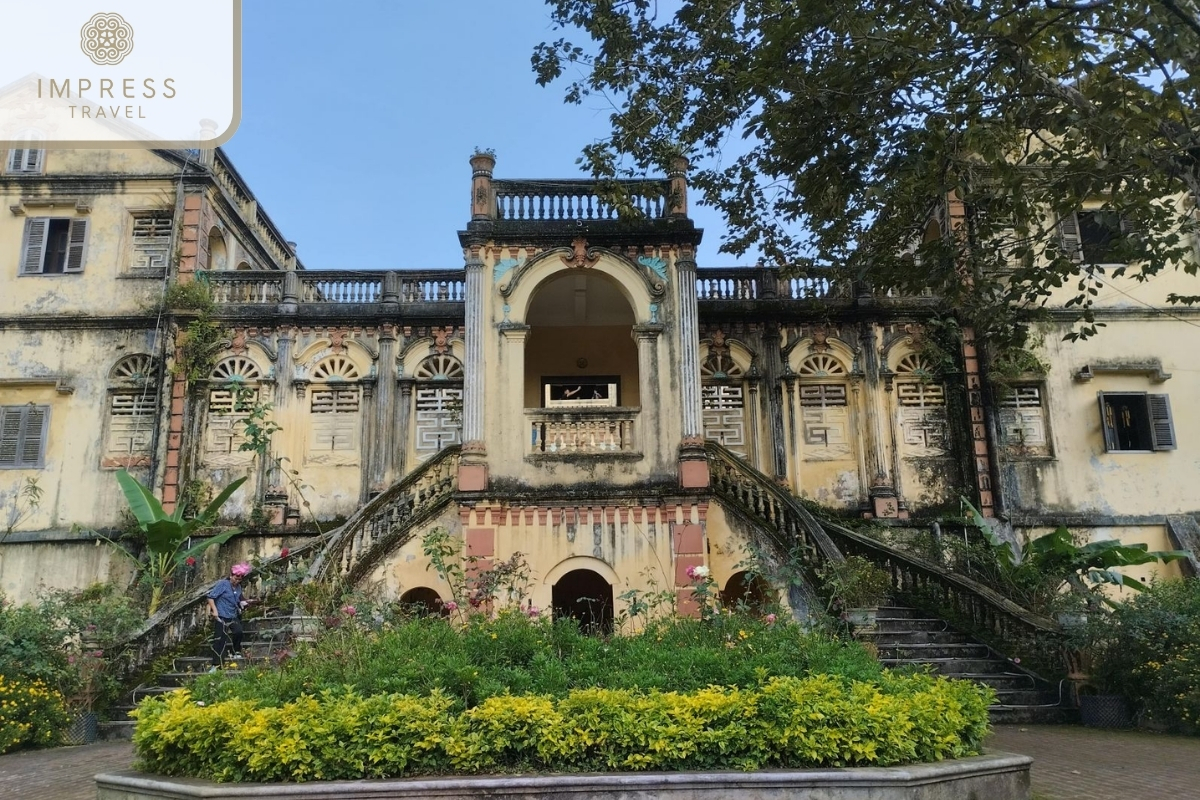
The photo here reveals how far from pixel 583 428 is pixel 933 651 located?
18.6ft

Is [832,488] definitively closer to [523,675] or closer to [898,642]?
[898,642]

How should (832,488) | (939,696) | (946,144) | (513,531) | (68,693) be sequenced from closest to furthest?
(939,696), (946,144), (68,693), (513,531), (832,488)

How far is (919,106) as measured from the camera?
9.61 meters

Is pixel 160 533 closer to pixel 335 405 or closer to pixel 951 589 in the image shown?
pixel 335 405

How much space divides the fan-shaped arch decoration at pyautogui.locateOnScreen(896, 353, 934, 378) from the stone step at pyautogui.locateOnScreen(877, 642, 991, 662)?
6.10 m

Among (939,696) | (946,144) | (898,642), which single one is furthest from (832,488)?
(939,696)

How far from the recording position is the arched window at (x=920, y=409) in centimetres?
1641

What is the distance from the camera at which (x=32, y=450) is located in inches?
642

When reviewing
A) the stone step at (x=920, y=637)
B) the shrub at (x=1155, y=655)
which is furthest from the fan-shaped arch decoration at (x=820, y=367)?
the shrub at (x=1155, y=655)

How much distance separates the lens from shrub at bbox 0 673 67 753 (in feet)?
32.4

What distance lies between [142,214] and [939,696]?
55.5 ft

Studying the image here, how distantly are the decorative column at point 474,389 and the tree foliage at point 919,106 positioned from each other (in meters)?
2.86

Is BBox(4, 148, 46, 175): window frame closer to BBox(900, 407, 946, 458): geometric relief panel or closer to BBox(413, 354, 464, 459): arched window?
BBox(413, 354, 464, 459): arched window

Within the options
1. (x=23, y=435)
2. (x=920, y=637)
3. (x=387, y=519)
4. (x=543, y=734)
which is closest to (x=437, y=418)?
(x=387, y=519)
